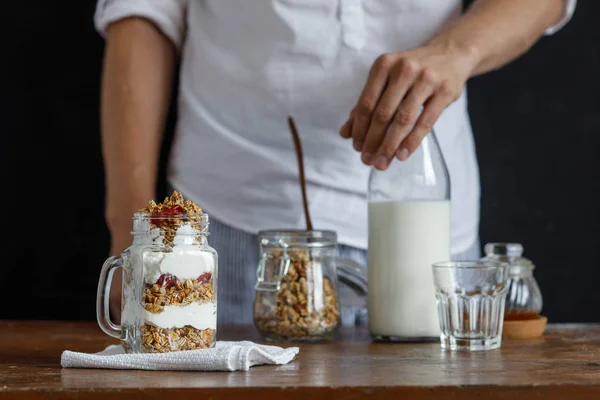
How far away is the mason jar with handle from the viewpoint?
2.67 feet

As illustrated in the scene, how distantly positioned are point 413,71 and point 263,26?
390mm

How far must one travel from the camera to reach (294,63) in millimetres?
1411

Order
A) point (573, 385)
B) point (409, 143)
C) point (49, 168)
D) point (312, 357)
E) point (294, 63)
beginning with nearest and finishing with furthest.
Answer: point (573, 385), point (312, 357), point (409, 143), point (294, 63), point (49, 168)

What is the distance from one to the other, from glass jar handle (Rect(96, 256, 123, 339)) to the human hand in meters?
0.40

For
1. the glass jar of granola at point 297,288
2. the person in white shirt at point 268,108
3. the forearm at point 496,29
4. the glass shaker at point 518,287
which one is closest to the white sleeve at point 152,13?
the person in white shirt at point 268,108

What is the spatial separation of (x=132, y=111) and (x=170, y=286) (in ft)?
2.48

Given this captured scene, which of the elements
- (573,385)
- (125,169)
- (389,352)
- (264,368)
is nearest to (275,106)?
(125,169)

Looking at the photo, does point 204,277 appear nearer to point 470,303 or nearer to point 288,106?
point 470,303

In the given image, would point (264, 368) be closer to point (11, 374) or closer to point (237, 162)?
point (11, 374)

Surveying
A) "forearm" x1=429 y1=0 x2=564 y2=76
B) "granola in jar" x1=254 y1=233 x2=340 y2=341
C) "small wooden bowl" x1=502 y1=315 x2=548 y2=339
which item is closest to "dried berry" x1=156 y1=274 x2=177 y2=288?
"granola in jar" x1=254 y1=233 x2=340 y2=341

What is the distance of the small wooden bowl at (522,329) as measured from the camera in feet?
3.63

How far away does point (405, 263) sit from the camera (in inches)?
42.3

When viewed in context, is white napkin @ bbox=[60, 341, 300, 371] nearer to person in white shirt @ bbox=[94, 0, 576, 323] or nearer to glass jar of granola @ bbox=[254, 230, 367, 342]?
glass jar of granola @ bbox=[254, 230, 367, 342]

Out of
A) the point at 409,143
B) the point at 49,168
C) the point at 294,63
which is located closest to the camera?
the point at 409,143
